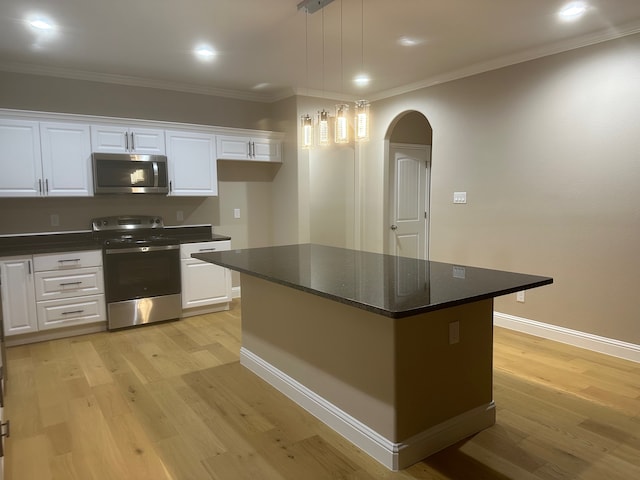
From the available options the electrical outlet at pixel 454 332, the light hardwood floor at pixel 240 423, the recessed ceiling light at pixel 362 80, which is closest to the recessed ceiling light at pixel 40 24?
the light hardwood floor at pixel 240 423

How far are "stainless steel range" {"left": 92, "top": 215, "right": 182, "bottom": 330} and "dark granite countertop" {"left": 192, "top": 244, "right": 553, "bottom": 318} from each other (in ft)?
5.28

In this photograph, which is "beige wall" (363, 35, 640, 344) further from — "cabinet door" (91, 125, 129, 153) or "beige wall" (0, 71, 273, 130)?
"cabinet door" (91, 125, 129, 153)

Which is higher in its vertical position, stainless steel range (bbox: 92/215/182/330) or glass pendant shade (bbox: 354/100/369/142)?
glass pendant shade (bbox: 354/100/369/142)

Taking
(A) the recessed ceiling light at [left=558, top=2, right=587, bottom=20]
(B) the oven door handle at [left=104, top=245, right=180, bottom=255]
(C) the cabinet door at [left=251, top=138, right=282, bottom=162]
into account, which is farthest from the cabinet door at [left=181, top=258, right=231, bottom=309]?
(A) the recessed ceiling light at [left=558, top=2, right=587, bottom=20]

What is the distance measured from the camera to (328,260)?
289 centimetres

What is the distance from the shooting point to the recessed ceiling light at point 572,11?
2.95m

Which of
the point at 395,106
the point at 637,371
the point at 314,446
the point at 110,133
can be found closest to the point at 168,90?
the point at 110,133

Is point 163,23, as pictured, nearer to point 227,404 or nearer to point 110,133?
point 110,133

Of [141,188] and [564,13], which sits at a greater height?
[564,13]

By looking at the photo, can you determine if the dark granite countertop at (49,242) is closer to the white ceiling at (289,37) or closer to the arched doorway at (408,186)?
the white ceiling at (289,37)

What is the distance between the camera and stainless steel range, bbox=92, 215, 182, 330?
4.30 meters

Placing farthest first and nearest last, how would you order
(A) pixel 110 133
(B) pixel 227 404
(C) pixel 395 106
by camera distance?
(C) pixel 395 106 → (A) pixel 110 133 → (B) pixel 227 404

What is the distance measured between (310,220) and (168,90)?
2181 millimetres

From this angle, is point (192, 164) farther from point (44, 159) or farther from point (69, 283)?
point (69, 283)
